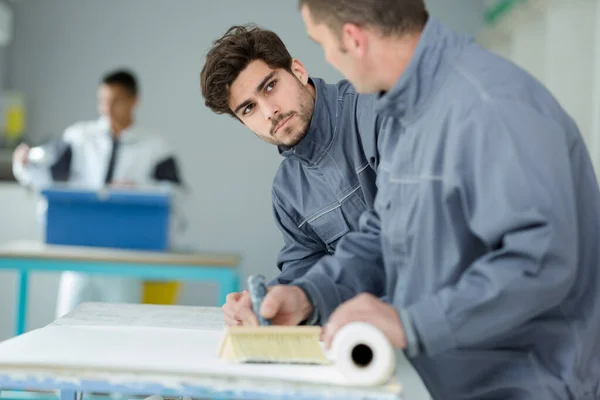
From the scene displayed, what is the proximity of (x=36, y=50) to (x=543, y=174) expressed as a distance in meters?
5.75

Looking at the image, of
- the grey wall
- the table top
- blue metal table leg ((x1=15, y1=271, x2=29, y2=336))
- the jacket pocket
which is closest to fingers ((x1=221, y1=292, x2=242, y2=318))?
the jacket pocket

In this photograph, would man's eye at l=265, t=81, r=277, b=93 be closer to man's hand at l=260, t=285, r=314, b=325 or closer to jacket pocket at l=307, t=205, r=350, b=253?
jacket pocket at l=307, t=205, r=350, b=253

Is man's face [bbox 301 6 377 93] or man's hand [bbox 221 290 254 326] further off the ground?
man's face [bbox 301 6 377 93]

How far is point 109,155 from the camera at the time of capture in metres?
3.98

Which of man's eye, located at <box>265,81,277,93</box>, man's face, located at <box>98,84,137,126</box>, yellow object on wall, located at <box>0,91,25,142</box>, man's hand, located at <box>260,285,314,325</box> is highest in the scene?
man's eye, located at <box>265,81,277,93</box>

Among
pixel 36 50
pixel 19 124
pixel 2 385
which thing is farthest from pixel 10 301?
pixel 2 385

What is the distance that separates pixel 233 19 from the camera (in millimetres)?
6230

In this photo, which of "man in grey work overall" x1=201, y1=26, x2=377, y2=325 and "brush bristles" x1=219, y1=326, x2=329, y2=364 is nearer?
"brush bristles" x1=219, y1=326, x2=329, y2=364

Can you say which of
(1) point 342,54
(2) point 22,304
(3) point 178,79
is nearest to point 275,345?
(1) point 342,54

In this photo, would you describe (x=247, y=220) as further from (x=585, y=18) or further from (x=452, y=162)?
(x=452, y=162)

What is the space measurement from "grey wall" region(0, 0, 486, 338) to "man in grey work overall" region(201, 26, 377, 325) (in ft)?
14.2

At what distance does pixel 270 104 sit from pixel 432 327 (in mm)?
Answer: 738

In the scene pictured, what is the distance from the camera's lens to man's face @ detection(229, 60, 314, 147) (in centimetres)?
167

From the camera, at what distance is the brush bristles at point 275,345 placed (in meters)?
1.12
